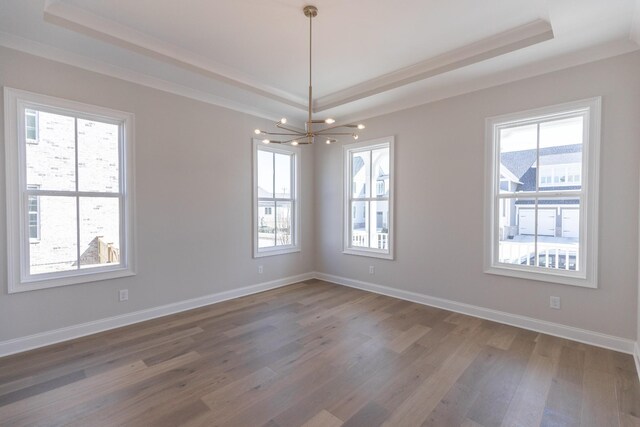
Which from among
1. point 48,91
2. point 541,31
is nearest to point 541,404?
point 541,31

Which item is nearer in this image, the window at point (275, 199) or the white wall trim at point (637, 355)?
the white wall trim at point (637, 355)

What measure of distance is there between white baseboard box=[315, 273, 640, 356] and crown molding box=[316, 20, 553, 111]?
2.82m

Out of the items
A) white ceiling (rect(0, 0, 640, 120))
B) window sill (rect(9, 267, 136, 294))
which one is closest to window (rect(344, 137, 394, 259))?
white ceiling (rect(0, 0, 640, 120))

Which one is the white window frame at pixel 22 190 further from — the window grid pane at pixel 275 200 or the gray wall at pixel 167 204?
the window grid pane at pixel 275 200

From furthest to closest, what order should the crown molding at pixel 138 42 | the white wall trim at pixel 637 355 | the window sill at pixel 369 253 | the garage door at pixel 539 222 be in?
the window sill at pixel 369 253 < the garage door at pixel 539 222 < the crown molding at pixel 138 42 < the white wall trim at pixel 637 355

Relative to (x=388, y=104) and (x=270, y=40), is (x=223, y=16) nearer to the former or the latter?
(x=270, y=40)

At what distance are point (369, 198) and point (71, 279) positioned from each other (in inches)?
154

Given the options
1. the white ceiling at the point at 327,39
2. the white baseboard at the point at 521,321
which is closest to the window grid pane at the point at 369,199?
the white baseboard at the point at 521,321

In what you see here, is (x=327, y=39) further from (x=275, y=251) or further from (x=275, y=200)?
(x=275, y=251)

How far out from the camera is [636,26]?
2.47 m

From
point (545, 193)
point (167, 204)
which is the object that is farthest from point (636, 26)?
point (167, 204)

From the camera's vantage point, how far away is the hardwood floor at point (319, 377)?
1.95m

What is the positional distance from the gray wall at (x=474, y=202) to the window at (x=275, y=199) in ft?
1.82

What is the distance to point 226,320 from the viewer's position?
3.55 metres
